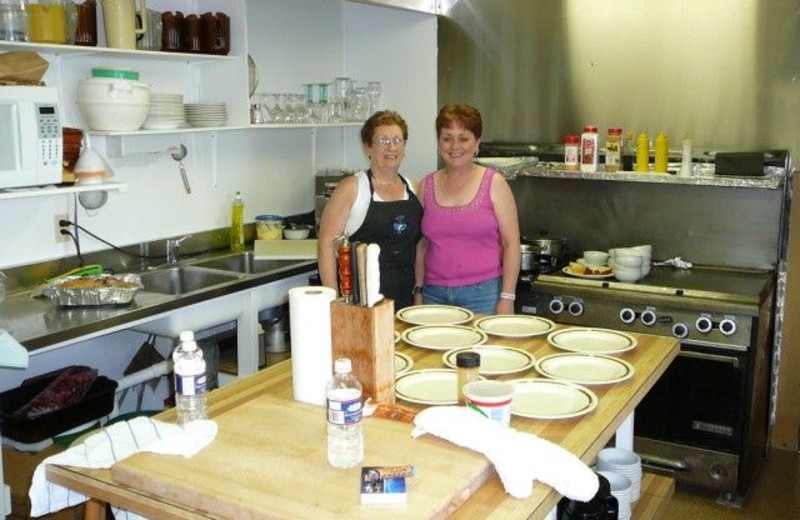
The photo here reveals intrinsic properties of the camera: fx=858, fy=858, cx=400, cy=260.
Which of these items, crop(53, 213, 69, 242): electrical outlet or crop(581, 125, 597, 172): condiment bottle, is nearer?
crop(53, 213, 69, 242): electrical outlet

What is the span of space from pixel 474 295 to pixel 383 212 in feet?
1.61

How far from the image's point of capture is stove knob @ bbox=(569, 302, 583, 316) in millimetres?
3684

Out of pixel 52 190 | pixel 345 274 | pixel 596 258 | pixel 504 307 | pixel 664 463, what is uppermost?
pixel 52 190

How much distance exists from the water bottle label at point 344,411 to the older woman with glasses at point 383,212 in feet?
5.15

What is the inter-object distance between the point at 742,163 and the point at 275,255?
6.97 ft

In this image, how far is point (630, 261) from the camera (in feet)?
12.0

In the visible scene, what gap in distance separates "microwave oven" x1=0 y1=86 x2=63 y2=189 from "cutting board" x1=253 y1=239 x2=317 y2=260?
1.19 meters

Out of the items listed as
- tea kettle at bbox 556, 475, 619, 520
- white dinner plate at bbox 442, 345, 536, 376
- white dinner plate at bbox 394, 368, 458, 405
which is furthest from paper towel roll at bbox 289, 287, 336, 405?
tea kettle at bbox 556, 475, 619, 520

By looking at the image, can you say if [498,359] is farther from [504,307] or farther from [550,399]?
[504,307]

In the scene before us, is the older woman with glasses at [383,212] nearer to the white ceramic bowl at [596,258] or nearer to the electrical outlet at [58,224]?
the white ceramic bowl at [596,258]

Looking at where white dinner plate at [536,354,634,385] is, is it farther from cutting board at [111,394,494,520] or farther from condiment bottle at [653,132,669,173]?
condiment bottle at [653,132,669,173]

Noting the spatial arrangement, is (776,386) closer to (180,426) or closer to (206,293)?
(206,293)

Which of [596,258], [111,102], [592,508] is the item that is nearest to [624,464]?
[592,508]

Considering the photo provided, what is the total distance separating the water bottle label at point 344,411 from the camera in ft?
5.26
